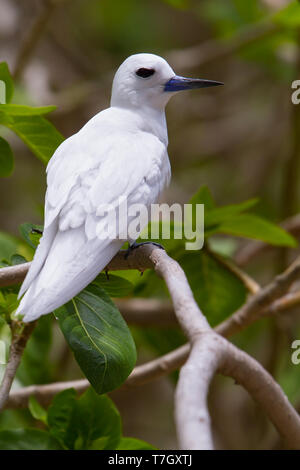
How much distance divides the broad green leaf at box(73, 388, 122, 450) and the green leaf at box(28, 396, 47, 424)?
102 mm

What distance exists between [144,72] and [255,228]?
0.43m

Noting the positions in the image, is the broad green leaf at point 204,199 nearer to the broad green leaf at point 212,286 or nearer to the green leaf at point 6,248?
the broad green leaf at point 212,286

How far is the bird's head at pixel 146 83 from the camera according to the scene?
4.68 ft

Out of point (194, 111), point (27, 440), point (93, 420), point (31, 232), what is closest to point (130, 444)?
point (93, 420)

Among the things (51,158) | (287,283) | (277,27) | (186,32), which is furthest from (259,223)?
(186,32)

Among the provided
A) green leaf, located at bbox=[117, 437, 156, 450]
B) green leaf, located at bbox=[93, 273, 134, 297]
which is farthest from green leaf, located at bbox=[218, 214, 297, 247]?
green leaf, located at bbox=[117, 437, 156, 450]

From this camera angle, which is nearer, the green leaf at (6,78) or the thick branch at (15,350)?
the thick branch at (15,350)

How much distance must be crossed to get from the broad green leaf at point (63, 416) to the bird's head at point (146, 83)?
2.00 ft

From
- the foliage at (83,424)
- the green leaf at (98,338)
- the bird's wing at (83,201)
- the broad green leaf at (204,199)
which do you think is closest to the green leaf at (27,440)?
the foliage at (83,424)

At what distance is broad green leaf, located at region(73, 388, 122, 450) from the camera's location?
127 cm

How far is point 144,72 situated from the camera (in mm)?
1434

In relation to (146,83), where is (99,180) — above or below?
below

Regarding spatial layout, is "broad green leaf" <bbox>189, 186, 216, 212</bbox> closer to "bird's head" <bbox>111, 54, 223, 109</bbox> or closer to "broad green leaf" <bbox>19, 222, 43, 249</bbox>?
"bird's head" <bbox>111, 54, 223, 109</bbox>

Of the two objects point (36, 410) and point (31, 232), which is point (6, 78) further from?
point (36, 410)
